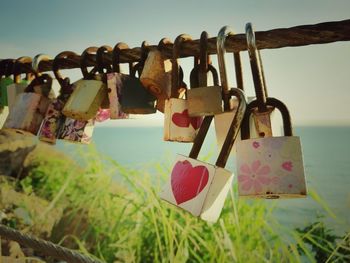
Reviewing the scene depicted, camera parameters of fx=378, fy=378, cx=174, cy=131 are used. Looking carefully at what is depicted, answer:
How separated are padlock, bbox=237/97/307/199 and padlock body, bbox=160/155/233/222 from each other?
0.12 ft

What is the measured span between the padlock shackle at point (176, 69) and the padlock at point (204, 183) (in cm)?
14

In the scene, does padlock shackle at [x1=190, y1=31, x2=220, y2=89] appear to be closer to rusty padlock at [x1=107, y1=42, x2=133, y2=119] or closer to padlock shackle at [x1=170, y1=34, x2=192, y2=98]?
padlock shackle at [x1=170, y1=34, x2=192, y2=98]

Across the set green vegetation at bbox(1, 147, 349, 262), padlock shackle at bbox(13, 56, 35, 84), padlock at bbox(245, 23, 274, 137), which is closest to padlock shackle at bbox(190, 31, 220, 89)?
padlock at bbox(245, 23, 274, 137)

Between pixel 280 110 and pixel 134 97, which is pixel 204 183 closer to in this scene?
pixel 280 110

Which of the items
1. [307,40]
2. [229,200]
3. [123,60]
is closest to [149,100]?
[123,60]

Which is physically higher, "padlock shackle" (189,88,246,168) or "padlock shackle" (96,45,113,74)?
"padlock shackle" (96,45,113,74)

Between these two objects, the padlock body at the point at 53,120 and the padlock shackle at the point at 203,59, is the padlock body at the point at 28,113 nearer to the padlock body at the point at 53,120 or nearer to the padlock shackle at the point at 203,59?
the padlock body at the point at 53,120

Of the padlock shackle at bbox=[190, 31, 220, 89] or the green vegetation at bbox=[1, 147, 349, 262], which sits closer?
the padlock shackle at bbox=[190, 31, 220, 89]

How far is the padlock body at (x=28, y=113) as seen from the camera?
3.35 feet

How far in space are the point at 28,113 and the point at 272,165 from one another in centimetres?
69

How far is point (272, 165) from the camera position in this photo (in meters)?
0.64

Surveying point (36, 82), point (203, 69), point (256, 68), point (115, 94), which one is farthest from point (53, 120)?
point (256, 68)

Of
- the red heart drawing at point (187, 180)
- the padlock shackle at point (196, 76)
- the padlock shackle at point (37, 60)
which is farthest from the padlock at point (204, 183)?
the padlock shackle at point (37, 60)

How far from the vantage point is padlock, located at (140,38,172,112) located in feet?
2.62
